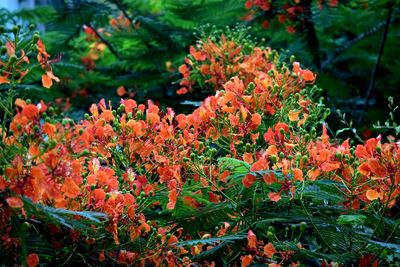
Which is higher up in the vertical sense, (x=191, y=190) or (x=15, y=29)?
(x=15, y=29)

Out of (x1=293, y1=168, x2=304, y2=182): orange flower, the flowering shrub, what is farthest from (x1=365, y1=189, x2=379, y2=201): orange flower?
(x1=293, y1=168, x2=304, y2=182): orange flower

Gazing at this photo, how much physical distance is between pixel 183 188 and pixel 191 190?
0.40ft

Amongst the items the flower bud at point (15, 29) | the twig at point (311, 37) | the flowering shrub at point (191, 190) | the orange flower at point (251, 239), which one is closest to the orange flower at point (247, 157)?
the flowering shrub at point (191, 190)

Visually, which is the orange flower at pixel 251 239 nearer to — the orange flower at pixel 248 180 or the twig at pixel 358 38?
the orange flower at pixel 248 180

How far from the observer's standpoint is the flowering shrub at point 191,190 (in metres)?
1.68

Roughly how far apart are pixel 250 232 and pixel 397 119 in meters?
3.27

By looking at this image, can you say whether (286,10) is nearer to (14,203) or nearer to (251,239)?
(251,239)

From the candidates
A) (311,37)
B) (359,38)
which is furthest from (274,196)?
(359,38)

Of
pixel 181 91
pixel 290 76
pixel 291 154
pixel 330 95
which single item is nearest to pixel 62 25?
pixel 181 91

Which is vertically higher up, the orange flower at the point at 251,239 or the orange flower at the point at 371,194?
the orange flower at the point at 371,194

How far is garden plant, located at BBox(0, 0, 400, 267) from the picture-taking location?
1682 millimetres

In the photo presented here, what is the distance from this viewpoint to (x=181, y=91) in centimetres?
325

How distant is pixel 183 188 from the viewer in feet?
6.79

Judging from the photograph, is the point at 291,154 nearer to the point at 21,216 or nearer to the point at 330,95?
the point at 21,216
